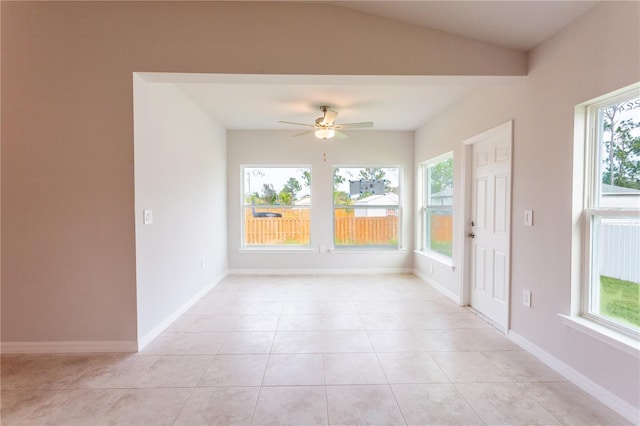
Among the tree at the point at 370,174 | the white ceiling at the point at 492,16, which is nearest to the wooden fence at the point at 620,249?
the white ceiling at the point at 492,16

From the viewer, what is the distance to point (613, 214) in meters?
1.86

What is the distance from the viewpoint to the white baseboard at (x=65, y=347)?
2434 mm

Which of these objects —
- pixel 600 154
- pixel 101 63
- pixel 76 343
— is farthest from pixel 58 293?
pixel 600 154

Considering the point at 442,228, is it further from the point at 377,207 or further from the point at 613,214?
the point at 613,214

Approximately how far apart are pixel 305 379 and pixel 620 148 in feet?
8.54

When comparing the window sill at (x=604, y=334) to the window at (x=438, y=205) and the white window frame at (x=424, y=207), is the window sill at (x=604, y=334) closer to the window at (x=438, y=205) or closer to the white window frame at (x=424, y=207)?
the window at (x=438, y=205)

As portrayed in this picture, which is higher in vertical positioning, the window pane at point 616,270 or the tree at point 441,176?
the tree at point 441,176

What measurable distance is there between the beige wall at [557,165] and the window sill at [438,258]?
1262mm

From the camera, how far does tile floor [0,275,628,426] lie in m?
1.73

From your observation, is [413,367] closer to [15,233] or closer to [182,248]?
[182,248]

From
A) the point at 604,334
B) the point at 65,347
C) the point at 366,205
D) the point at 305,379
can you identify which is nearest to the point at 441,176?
the point at 366,205

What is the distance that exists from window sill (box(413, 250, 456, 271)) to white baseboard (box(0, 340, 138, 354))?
367 cm

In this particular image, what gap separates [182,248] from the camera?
334 centimetres

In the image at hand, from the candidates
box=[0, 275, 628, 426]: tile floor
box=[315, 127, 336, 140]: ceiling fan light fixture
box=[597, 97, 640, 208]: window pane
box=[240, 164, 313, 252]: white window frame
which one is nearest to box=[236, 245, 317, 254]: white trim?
box=[240, 164, 313, 252]: white window frame
